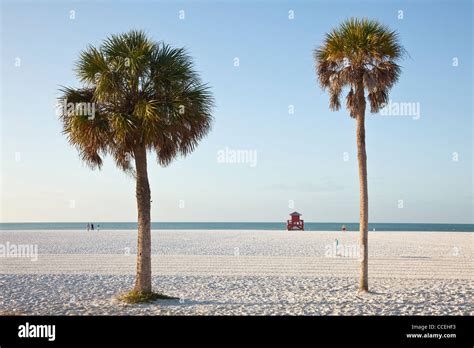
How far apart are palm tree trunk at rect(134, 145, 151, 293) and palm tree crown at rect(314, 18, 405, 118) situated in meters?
6.22

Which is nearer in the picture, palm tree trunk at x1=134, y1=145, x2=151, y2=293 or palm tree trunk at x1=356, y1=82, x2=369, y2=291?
palm tree trunk at x1=134, y1=145, x2=151, y2=293

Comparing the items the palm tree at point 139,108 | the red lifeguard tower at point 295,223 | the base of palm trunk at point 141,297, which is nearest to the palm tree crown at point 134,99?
the palm tree at point 139,108

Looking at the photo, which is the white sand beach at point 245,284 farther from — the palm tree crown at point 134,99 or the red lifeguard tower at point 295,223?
the red lifeguard tower at point 295,223

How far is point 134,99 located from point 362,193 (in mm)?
7368

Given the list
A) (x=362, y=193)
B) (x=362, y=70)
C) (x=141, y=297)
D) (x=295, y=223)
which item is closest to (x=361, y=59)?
(x=362, y=70)

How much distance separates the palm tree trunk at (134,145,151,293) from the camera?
13375 mm

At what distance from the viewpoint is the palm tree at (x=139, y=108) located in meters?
12.7

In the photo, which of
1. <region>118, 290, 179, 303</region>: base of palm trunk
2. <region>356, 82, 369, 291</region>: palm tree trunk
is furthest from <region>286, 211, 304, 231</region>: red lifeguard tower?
<region>118, 290, 179, 303</region>: base of palm trunk

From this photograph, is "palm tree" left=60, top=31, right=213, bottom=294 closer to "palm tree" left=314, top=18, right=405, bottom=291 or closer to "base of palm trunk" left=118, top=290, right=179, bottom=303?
"base of palm trunk" left=118, top=290, right=179, bottom=303

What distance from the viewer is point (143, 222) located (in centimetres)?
1339

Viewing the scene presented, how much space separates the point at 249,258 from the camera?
24984mm

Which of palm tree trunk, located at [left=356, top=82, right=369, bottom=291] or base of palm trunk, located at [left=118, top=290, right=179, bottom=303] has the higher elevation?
palm tree trunk, located at [left=356, top=82, right=369, bottom=291]

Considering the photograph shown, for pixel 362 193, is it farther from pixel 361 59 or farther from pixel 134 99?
pixel 134 99
